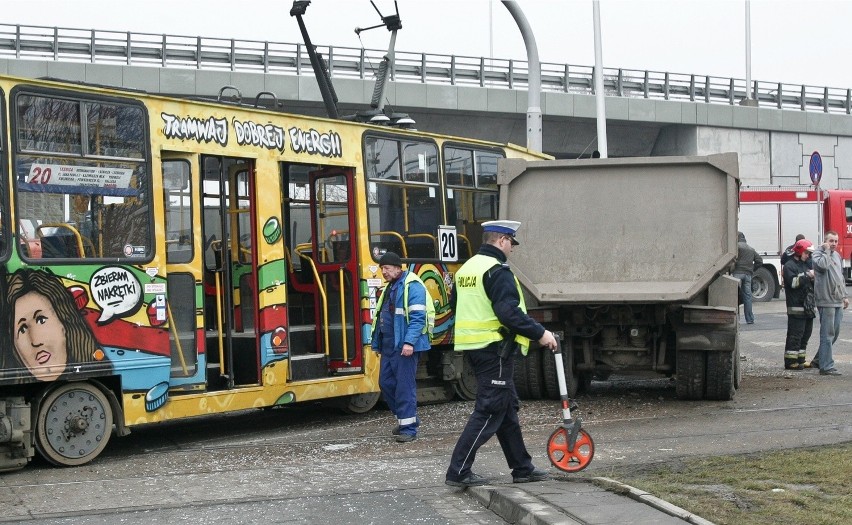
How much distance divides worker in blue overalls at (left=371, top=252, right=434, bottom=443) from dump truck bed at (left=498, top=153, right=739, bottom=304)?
1.94 meters

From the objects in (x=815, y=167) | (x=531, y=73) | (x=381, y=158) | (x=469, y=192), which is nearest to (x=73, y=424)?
(x=381, y=158)

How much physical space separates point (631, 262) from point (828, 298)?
13.1 ft

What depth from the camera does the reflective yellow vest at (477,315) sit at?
825 centimetres

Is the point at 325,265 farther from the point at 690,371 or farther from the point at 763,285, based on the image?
the point at 763,285

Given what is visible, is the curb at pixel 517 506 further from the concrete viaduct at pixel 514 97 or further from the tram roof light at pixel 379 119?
the concrete viaduct at pixel 514 97

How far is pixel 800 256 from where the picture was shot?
16.0 m

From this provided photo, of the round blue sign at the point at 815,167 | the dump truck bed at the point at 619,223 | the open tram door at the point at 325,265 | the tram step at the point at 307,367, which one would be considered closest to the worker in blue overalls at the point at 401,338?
the tram step at the point at 307,367

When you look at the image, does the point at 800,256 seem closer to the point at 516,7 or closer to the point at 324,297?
the point at 516,7

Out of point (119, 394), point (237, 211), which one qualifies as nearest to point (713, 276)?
point (237, 211)

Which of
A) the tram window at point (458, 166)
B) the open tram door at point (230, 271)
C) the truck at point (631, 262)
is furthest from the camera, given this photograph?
the tram window at point (458, 166)

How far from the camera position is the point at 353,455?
10148mm

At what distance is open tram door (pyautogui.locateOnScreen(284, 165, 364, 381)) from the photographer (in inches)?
497

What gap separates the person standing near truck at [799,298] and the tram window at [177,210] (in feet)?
27.5

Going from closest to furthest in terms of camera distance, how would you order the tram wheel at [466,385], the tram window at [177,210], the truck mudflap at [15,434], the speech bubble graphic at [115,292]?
the truck mudflap at [15,434] → the speech bubble graphic at [115,292] → the tram window at [177,210] → the tram wheel at [466,385]
